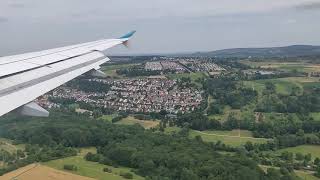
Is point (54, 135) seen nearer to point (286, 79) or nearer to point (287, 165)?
point (287, 165)

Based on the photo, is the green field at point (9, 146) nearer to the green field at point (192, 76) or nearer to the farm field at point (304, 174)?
the farm field at point (304, 174)

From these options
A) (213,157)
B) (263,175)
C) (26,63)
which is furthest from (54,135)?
(26,63)

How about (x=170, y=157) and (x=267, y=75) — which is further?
(x=267, y=75)

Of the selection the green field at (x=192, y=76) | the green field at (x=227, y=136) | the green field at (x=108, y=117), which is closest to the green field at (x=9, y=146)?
the green field at (x=227, y=136)

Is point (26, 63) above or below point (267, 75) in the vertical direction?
above

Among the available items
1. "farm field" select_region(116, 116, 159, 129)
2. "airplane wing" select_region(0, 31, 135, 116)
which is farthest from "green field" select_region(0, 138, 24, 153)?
"airplane wing" select_region(0, 31, 135, 116)

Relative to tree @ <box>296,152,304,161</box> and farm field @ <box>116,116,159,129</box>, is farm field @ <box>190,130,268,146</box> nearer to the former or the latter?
farm field @ <box>116,116,159,129</box>

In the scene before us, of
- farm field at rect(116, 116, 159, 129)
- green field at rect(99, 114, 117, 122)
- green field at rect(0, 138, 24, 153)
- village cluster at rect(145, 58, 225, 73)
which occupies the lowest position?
farm field at rect(116, 116, 159, 129)

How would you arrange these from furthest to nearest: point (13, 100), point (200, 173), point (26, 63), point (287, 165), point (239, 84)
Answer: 1. point (239, 84)
2. point (287, 165)
3. point (200, 173)
4. point (26, 63)
5. point (13, 100)
